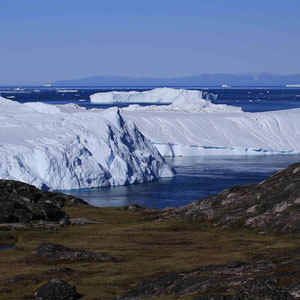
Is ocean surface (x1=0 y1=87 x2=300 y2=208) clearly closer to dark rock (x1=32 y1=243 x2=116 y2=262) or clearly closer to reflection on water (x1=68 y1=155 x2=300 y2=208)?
reflection on water (x1=68 y1=155 x2=300 y2=208)

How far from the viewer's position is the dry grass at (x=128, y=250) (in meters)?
24.2

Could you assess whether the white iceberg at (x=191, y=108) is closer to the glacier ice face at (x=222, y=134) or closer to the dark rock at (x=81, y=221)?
the glacier ice face at (x=222, y=134)

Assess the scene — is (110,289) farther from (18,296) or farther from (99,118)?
(99,118)

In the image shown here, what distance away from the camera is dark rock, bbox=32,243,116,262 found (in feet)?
95.3

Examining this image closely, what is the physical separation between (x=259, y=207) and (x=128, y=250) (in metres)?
11.4

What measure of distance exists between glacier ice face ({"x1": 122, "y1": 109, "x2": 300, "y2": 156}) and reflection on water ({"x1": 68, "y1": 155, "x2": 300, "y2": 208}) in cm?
366

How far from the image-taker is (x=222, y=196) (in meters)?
45.2

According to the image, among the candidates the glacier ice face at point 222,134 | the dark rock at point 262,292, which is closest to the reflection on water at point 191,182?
the glacier ice face at point 222,134

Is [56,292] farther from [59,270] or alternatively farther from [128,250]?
[128,250]

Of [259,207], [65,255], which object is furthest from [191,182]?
[65,255]

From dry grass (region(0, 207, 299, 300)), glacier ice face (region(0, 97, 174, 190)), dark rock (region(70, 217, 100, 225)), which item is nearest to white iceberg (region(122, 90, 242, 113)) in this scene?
glacier ice face (region(0, 97, 174, 190))

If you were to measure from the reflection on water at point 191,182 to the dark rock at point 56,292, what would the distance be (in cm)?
3683

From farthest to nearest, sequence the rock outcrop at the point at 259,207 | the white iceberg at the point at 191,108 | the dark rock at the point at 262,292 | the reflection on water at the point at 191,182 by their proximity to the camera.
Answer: the white iceberg at the point at 191,108 < the reflection on water at the point at 191,182 < the rock outcrop at the point at 259,207 < the dark rock at the point at 262,292

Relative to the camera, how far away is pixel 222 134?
99812mm
